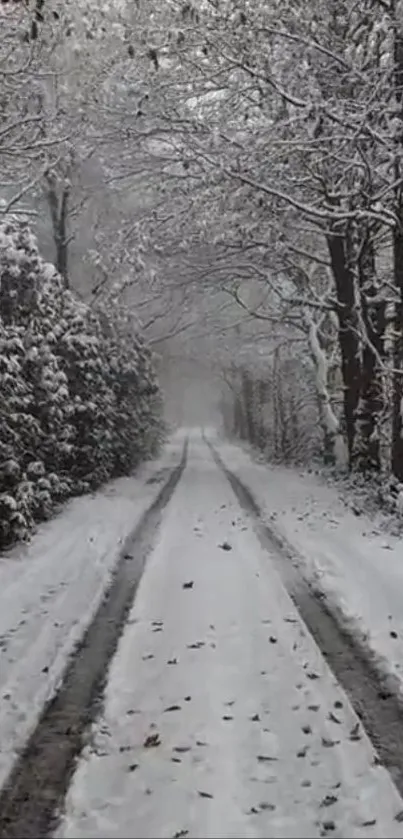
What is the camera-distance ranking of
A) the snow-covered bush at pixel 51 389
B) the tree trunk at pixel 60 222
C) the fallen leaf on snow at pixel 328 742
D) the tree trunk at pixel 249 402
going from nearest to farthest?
the fallen leaf on snow at pixel 328 742 < the snow-covered bush at pixel 51 389 < the tree trunk at pixel 60 222 < the tree trunk at pixel 249 402

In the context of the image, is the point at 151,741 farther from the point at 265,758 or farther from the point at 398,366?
the point at 398,366

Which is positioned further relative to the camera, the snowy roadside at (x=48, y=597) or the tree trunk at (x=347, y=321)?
the tree trunk at (x=347, y=321)

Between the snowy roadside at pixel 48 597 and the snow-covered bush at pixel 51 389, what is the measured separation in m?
0.70

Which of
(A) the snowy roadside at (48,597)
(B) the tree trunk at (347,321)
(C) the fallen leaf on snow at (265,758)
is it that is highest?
(B) the tree trunk at (347,321)

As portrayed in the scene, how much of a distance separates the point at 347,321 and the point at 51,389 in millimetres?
7036

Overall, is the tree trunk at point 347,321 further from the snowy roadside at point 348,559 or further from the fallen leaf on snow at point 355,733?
the fallen leaf on snow at point 355,733

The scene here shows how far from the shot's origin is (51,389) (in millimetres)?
16375

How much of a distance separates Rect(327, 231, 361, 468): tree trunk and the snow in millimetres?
11563

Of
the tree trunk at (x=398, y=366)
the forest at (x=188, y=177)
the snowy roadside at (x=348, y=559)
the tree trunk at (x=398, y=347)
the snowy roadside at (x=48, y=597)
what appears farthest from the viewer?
the tree trunk at (x=398, y=366)

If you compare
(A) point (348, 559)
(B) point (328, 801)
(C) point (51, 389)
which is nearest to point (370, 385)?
(C) point (51, 389)

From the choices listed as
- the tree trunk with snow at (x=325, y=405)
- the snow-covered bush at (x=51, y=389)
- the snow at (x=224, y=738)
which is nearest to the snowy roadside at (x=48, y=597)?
the snow at (x=224, y=738)

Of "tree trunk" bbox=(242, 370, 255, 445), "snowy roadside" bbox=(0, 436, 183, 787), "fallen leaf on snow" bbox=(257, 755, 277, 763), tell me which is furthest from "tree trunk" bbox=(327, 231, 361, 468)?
"tree trunk" bbox=(242, 370, 255, 445)

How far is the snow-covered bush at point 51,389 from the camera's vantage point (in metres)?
13.9

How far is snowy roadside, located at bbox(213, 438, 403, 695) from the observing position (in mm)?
8078
